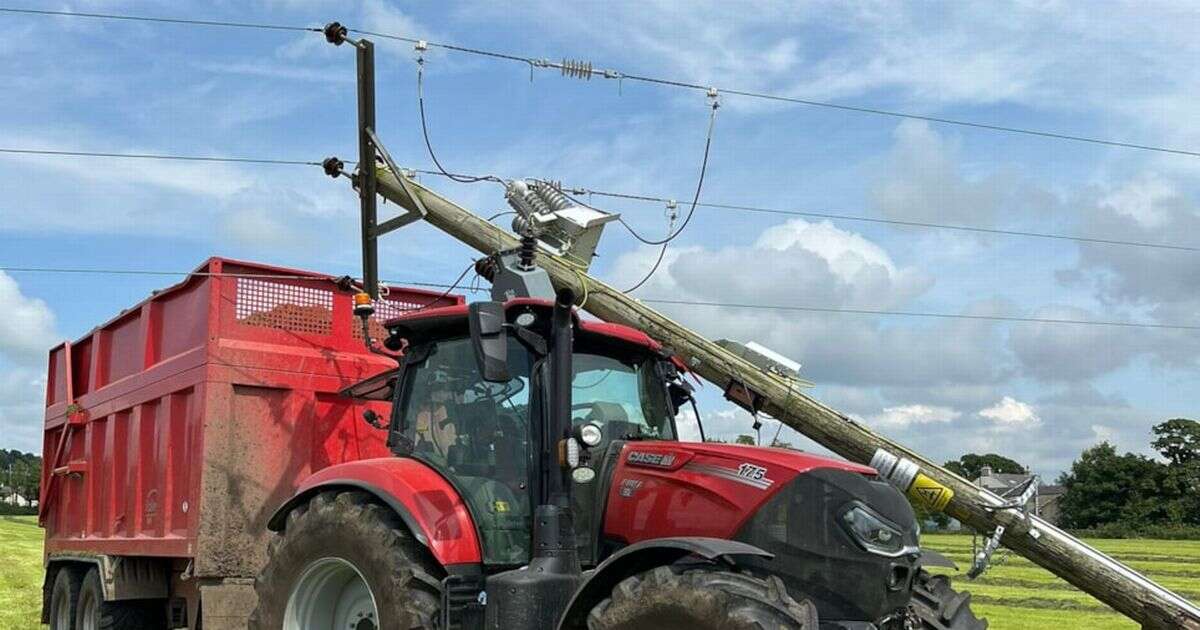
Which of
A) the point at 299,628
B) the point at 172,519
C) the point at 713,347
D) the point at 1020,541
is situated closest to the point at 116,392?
the point at 172,519

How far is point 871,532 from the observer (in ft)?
17.2

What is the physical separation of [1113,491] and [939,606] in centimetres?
6359

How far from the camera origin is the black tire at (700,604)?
15.0 ft

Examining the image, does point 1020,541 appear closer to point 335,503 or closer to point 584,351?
point 584,351

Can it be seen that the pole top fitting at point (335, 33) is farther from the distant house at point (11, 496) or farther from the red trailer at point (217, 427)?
the distant house at point (11, 496)

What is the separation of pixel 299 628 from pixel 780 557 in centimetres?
288

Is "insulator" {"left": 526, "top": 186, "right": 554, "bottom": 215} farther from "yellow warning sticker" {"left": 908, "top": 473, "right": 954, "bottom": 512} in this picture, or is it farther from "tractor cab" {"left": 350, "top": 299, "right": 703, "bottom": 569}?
"tractor cab" {"left": 350, "top": 299, "right": 703, "bottom": 569}

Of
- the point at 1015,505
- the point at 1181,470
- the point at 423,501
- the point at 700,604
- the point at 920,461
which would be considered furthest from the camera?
the point at 1181,470

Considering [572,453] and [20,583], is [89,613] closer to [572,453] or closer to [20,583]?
[572,453]

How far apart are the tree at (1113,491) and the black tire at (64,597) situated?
5896 centimetres

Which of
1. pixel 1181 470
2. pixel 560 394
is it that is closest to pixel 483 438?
pixel 560 394

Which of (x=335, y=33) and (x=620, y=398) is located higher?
(x=335, y=33)

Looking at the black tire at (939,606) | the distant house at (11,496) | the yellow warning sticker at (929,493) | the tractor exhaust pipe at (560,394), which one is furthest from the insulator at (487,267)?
the distant house at (11,496)

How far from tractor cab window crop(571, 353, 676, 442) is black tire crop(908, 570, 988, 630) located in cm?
152
